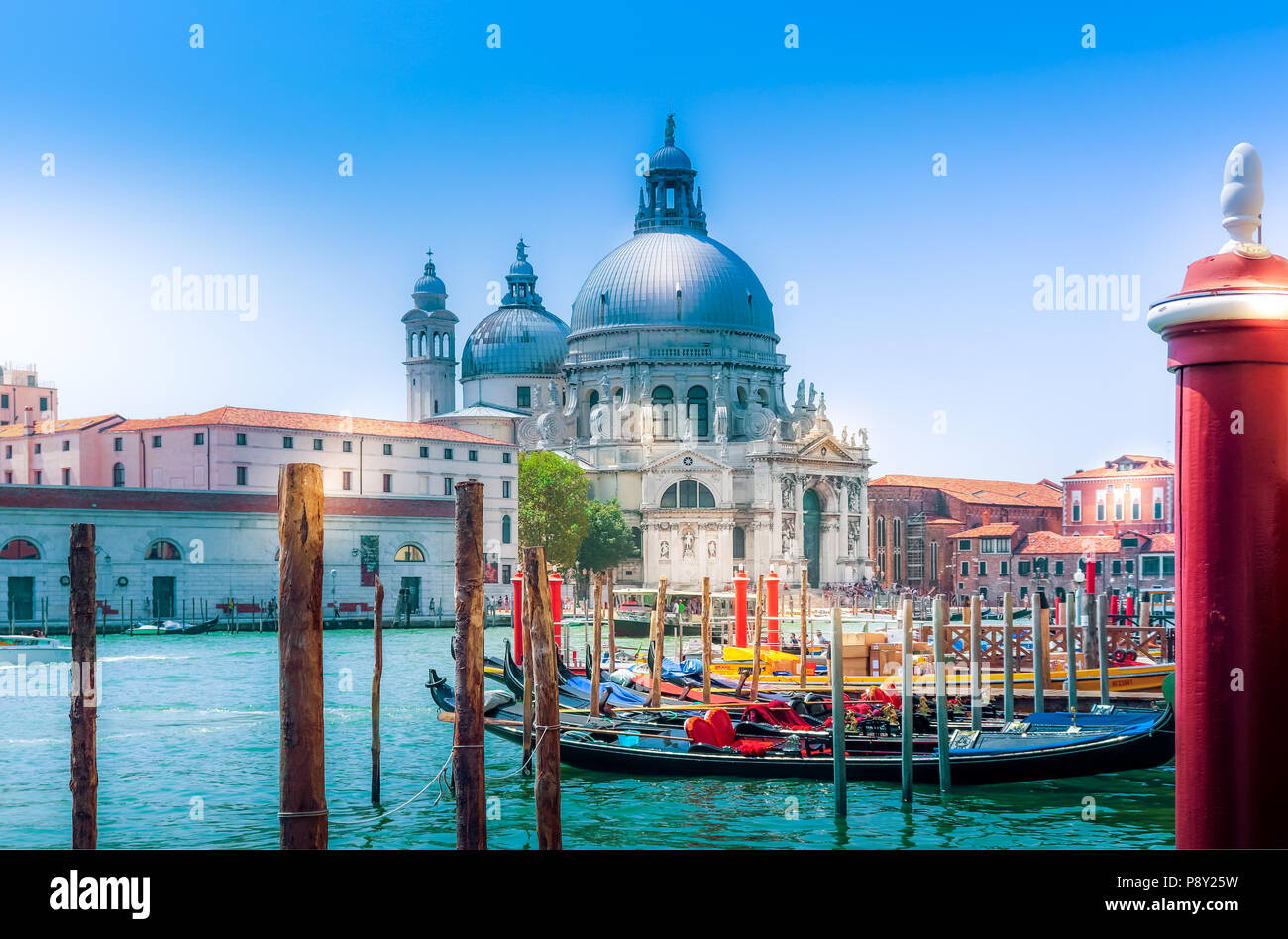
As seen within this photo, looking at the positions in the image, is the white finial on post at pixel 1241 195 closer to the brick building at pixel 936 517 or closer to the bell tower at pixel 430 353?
the brick building at pixel 936 517

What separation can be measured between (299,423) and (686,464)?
498 inches

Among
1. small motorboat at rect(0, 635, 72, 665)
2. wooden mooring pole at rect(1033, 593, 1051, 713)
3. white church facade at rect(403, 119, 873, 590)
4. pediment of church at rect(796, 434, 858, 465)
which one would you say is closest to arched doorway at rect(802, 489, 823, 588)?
white church facade at rect(403, 119, 873, 590)

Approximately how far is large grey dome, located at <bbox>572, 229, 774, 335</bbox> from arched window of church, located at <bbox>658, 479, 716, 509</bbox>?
500 cm

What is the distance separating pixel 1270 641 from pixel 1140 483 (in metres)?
25.7

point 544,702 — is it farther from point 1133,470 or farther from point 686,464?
point 686,464

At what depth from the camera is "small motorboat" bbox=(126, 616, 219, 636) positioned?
24.5m

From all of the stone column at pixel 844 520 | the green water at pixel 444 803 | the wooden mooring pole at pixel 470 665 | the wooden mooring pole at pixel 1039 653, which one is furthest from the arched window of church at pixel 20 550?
the stone column at pixel 844 520

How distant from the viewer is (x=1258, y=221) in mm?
1889

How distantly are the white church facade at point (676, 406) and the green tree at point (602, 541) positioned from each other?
111 cm

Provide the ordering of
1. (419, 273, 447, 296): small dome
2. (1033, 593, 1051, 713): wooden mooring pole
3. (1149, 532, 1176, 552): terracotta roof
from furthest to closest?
(419, 273, 447, 296): small dome
(1149, 532, 1176, 552): terracotta roof
(1033, 593, 1051, 713): wooden mooring pole

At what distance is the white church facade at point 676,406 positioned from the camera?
38312mm

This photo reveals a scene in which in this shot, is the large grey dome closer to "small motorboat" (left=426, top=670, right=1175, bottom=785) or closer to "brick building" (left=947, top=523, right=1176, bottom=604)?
"brick building" (left=947, top=523, right=1176, bottom=604)
